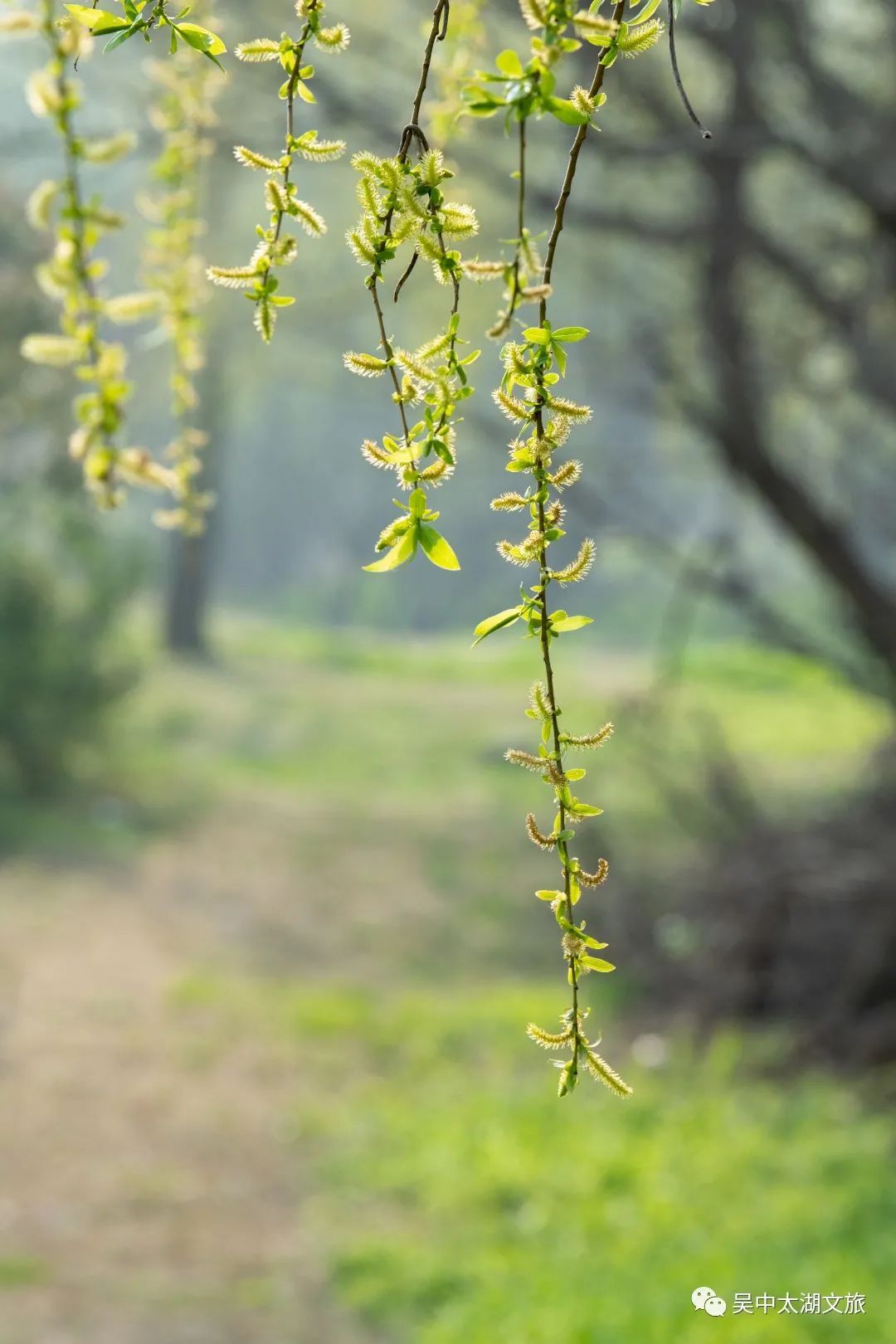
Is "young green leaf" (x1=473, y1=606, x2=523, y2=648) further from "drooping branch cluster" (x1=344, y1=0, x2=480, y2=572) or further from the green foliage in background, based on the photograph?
the green foliage in background

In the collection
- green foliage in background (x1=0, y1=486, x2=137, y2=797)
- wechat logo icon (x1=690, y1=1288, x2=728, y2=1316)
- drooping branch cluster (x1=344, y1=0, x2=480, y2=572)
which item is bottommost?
wechat logo icon (x1=690, y1=1288, x2=728, y2=1316)

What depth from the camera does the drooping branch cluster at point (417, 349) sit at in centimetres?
83

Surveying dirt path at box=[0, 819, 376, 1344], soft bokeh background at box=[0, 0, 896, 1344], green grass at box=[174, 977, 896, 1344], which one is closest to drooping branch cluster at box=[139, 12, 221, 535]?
soft bokeh background at box=[0, 0, 896, 1344]

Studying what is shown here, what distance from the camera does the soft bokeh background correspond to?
14.2 ft

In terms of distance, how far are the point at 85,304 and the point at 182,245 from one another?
8.6 inches

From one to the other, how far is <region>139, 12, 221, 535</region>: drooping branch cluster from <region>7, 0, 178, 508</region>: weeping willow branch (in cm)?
7

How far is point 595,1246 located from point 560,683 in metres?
11.4

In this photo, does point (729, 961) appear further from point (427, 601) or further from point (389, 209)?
point (427, 601)

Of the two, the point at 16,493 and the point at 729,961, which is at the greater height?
the point at 16,493

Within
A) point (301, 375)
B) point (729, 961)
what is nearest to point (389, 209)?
point (729, 961)

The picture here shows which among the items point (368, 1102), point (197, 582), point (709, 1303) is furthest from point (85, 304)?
point (197, 582)

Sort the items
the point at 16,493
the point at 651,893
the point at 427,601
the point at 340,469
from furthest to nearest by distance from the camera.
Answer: the point at 340,469
the point at 427,601
the point at 16,493
the point at 651,893

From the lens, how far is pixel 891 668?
5770mm

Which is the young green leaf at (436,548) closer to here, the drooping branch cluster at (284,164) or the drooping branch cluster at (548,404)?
the drooping branch cluster at (548,404)
